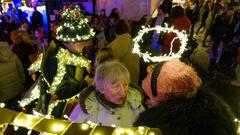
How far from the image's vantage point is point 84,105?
2703 millimetres

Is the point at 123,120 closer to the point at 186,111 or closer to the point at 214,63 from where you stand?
the point at 186,111

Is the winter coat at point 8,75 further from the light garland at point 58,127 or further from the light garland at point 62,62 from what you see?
the light garland at point 58,127

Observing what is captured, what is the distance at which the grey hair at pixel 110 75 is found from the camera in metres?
2.60

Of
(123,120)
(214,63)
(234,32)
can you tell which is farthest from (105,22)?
(123,120)

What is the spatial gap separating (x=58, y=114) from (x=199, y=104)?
83.5 inches

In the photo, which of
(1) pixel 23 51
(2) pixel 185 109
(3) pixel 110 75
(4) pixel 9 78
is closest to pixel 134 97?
(3) pixel 110 75

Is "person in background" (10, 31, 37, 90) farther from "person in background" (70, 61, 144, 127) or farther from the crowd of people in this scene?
"person in background" (70, 61, 144, 127)

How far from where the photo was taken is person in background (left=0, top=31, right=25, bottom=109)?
497 cm

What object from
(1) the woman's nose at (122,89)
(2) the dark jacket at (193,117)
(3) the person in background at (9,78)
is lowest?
(3) the person in background at (9,78)

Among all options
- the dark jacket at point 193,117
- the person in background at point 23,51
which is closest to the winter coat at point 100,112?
the dark jacket at point 193,117

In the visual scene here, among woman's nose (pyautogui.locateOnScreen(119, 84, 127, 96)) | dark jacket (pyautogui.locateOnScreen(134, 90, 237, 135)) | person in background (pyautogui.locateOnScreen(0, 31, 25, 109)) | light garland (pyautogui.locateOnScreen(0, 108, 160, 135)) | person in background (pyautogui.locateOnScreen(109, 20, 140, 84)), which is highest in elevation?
light garland (pyautogui.locateOnScreen(0, 108, 160, 135))

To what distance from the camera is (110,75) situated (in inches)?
102

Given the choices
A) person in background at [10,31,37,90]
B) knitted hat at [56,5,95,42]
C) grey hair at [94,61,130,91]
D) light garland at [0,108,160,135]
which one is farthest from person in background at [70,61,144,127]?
person in background at [10,31,37,90]

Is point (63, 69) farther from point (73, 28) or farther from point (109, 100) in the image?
A: point (109, 100)
